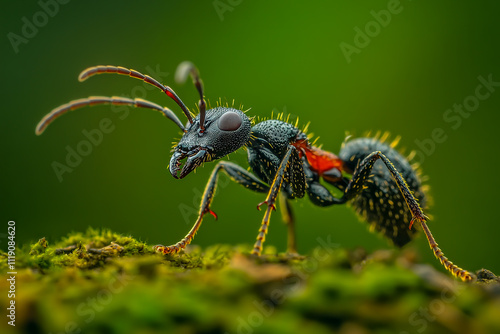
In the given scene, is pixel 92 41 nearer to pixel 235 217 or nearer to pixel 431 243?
pixel 235 217

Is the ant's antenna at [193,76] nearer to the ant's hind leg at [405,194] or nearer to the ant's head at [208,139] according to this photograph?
the ant's head at [208,139]

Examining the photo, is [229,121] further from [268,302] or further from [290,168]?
[268,302]

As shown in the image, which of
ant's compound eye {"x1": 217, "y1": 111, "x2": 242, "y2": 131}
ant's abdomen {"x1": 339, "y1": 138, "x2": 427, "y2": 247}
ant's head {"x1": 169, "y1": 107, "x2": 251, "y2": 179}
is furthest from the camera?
ant's abdomen {"x1": 339, "y1": 138, "x2": 427, "y2": 247}

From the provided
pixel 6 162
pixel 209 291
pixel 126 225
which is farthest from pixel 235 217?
pixel 209 291
